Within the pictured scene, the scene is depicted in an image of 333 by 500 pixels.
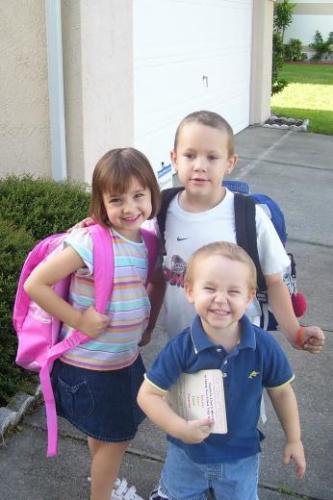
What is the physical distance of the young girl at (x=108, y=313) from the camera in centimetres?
225

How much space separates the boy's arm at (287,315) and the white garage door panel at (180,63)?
14.4ft

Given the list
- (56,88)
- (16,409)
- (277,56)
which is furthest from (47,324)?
(277,56)

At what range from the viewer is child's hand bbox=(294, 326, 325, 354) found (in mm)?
2357

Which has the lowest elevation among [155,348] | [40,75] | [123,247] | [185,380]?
[155,348]

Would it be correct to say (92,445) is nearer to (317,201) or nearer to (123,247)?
(123,247)

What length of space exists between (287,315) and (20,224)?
2040mm

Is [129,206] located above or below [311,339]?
above

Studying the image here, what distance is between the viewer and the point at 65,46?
187 inches

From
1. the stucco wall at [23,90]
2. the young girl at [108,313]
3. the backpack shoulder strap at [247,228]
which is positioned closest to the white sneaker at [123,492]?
the young girl at [108,313]

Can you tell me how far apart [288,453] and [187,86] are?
6482 mm

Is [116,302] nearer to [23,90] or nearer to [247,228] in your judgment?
[247,228]

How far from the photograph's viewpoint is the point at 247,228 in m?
2.31

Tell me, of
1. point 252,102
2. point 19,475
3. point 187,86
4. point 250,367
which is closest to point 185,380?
point 250,367

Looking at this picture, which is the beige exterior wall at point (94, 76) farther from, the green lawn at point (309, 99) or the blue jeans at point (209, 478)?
the green lawn at point (309, 99)
